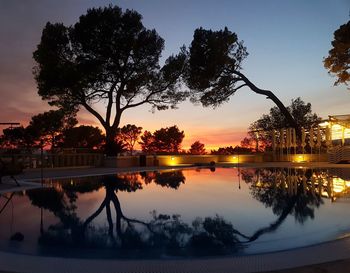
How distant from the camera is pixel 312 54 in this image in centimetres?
2291

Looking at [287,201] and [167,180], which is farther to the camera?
[167,180]

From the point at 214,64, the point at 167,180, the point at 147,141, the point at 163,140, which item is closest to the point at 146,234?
the point at 167,180

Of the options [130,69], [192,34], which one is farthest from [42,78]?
[192,34]

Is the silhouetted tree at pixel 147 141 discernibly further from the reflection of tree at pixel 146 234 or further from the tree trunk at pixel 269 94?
the reflection of tree at pixel 146 234

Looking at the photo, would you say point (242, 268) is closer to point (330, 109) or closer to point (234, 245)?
point (234, 245)

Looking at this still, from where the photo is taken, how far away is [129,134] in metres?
58.2

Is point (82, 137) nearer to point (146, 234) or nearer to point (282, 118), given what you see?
point (282, 118)

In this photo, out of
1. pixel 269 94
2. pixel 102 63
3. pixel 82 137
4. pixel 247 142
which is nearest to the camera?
pixel 102 63

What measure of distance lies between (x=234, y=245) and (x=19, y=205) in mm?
5818

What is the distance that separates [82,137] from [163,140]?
19702mm

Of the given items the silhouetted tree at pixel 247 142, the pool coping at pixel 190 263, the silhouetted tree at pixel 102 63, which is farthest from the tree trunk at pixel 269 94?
the pool coping at pixel 190 263

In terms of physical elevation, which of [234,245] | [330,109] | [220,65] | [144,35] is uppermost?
[144,35]

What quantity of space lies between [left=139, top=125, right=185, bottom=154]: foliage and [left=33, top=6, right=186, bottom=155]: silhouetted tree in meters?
36.5

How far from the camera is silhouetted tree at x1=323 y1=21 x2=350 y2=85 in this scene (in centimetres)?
1938
